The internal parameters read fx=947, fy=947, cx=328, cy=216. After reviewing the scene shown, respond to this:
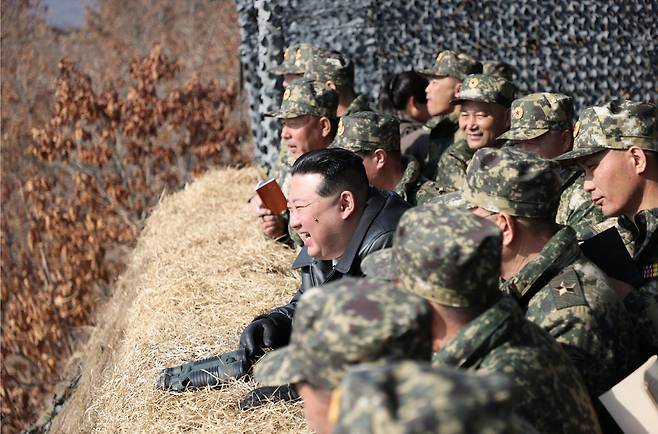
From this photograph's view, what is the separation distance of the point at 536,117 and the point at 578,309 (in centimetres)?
219

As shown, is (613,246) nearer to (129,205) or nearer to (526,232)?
(526,232)

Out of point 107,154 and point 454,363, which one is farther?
point 107,154

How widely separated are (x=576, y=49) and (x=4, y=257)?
10134 mm

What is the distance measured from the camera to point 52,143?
42.9 feet

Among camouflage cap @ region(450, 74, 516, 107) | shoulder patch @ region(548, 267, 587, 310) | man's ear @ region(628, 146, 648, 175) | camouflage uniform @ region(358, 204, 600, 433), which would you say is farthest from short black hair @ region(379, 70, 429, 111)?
camouflage uniform @ region(358, 204, 600, 433)

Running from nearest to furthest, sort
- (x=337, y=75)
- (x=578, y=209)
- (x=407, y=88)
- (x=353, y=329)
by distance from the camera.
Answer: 1. (x=353, y=329)
2. (x=578, y=209)
3. (x=337, y=75)
4. (x=407, y=88)

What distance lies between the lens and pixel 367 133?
5289mm

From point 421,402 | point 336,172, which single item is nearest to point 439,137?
point 336,172

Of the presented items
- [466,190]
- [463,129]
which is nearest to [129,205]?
[463,129]

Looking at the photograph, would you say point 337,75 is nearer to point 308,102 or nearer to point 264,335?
point 308,102

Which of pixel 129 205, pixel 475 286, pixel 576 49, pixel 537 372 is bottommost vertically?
pixel 129 205

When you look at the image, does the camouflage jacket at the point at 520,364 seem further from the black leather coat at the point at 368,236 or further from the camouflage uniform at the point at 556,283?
the black leather coat at the point at 368,236

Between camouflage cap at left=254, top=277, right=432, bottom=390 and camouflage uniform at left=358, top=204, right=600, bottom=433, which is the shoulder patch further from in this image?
camouflage cap at left=254, top=277, right=432, bottom=390

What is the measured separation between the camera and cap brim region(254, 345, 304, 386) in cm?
205
